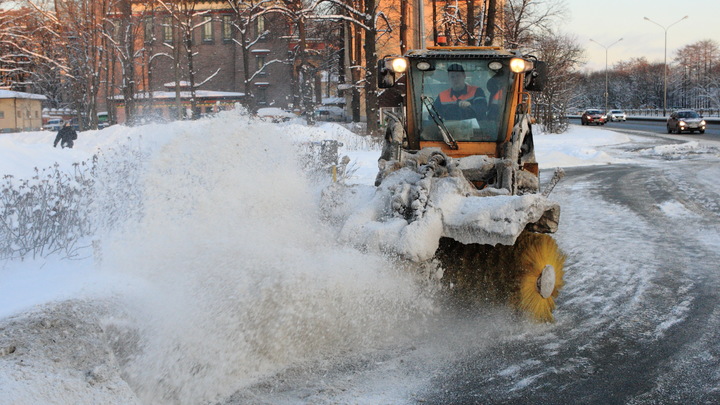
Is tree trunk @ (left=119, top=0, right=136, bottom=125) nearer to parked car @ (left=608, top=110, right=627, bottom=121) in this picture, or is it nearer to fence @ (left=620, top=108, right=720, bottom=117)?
parked car @ (left=608, top=110, right=627, bottom=121)

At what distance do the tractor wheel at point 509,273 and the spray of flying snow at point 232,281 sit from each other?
1.67ft

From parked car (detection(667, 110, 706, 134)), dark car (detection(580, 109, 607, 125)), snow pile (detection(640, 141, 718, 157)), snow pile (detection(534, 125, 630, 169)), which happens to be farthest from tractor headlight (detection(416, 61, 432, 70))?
dark car (detection(580, 109, 607, 125))

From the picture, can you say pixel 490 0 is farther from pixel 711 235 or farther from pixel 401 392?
pixel 401 392

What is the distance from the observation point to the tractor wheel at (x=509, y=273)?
608cm

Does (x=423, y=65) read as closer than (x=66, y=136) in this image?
Yes

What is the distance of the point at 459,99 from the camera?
27.5ft

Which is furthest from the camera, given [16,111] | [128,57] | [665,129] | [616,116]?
[616,116]

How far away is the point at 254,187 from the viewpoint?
285 inches

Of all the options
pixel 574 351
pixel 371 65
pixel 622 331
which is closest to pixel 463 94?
pixel 622 331

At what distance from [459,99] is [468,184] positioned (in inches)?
78.5

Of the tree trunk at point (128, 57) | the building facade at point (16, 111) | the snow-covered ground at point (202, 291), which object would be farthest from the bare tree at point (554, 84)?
the snow-covered ground at point (202, 291)

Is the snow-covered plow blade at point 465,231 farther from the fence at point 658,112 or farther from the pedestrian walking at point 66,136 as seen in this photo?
the fence at point 658,112

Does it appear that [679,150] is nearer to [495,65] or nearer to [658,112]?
[495,65]

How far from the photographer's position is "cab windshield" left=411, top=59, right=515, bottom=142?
8.22 metres
